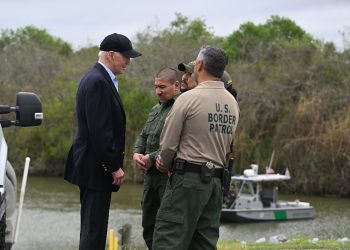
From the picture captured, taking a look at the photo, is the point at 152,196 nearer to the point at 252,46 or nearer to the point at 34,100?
the point at 34,100

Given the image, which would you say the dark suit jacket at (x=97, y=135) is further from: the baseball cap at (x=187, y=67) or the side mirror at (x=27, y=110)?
the baseball cap at (x=187, y=67)

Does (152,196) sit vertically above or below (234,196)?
above

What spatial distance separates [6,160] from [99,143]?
0.70 metres

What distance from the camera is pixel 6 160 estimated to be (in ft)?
21.1

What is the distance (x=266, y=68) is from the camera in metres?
47.4

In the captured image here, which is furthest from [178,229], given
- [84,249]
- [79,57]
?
[79,57]

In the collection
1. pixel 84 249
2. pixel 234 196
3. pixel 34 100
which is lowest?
pixel 234 196

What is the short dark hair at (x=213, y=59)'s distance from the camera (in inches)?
248

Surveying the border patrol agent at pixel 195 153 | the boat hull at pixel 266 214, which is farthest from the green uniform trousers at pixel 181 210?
the boat hull at pixel 266 214

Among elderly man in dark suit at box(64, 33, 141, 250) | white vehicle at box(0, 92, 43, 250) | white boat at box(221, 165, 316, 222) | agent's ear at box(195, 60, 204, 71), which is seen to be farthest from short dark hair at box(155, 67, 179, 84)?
white boat at box(221, 165, 316, 222)

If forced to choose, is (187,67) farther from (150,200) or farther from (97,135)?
(150,200)

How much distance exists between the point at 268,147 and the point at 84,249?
36.8 m

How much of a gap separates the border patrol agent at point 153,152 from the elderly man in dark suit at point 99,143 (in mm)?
443

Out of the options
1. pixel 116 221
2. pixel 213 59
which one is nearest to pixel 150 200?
pixel 213 59
